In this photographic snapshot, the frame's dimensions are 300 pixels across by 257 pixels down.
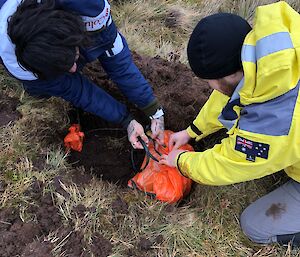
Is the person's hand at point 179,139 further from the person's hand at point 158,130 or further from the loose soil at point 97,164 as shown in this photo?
the loose soil at point 97,164

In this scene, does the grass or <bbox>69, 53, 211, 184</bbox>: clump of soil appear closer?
the grass

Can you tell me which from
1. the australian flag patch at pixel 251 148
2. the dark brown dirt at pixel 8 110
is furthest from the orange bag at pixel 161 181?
the dark brown dirt at pixel 8 110

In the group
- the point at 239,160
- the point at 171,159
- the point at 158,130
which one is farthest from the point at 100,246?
the point at 158,130

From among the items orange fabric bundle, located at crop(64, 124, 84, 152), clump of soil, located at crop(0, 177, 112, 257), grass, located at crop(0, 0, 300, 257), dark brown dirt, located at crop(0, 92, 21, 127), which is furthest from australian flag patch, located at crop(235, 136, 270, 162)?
dark brown dirt, located at crop(0, 92, 21, 127)

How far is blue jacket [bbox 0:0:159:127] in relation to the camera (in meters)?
2.53

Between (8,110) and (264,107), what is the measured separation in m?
1.61

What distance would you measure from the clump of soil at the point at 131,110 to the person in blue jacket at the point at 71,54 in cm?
20

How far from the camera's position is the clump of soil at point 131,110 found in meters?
2.99

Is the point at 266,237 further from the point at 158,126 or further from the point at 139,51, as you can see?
the point at 139,51

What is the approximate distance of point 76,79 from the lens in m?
2.71

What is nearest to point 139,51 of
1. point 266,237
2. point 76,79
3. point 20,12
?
point 76,79

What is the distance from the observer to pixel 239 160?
2162 mm

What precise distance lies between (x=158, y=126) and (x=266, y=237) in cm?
95

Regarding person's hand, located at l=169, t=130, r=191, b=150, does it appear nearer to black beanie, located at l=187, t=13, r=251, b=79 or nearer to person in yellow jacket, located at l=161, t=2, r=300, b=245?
person in yellow jacket, located at l=161, t=2, r=300, b=245
